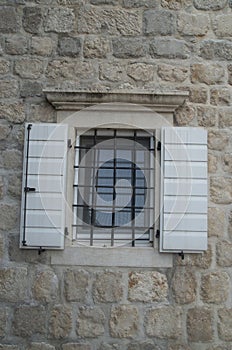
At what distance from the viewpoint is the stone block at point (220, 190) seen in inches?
171

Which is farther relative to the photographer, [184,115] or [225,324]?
[184,115]

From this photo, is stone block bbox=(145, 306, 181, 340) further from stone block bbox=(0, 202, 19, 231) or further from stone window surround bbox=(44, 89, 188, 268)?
stone window surround bbox=(44, 89, 188, 268)

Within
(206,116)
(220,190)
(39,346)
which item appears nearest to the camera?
(39,346)

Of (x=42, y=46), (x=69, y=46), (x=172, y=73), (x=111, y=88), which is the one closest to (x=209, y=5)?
(x=172, y=73)

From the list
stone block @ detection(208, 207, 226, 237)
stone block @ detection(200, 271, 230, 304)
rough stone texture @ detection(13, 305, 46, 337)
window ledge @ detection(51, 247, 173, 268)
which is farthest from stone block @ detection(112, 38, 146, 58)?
rough stone texture @ detection(13, 305, 46, 337)

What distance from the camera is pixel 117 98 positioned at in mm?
4426

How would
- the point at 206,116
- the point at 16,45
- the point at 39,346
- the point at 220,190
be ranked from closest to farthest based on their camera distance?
1. the point at 39,346
2. the point at 220,190
3. the point at 206,116
4. the point at 16,45

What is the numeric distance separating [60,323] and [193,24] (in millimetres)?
2747

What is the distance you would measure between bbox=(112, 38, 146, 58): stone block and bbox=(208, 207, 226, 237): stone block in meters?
1.47

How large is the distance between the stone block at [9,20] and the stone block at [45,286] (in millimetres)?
2097

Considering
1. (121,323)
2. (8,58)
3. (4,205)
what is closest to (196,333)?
Result: (121,323)

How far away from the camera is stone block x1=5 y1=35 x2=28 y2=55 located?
179 inches

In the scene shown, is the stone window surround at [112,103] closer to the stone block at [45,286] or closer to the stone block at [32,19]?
the stone block at [32,19]

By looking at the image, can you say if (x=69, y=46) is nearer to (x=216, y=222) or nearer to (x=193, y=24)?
(x=193, y=24)
